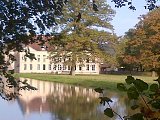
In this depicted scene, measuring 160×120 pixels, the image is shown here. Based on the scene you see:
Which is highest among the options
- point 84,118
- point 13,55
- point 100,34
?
point 100,34

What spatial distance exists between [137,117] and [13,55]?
135 inches

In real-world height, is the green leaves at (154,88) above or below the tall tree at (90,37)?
below

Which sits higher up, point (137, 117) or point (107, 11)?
point (107, 11)

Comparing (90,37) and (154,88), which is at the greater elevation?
(90,37)

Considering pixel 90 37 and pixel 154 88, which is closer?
pixel 154 88

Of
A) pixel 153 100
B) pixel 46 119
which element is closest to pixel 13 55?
pixel 153 100

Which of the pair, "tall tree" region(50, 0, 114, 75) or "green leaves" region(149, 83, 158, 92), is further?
"tall tree" region(50, 0, 114, 75)

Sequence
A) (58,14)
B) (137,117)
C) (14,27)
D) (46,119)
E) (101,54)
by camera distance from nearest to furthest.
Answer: (137,117), (14,27), (58,14), (46,119), (101,54)

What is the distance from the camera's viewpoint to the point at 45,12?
16.2 feet

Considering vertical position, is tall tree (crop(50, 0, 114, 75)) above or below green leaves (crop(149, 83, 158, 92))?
above

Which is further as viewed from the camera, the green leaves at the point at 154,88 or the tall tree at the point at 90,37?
the tall tree at the point at 90,37

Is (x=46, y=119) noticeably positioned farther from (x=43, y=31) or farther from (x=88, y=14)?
(x=88, y=14)

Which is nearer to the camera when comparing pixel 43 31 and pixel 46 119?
pixel 43 31

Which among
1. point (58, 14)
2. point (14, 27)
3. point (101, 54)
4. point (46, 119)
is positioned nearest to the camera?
point (14, 27)
